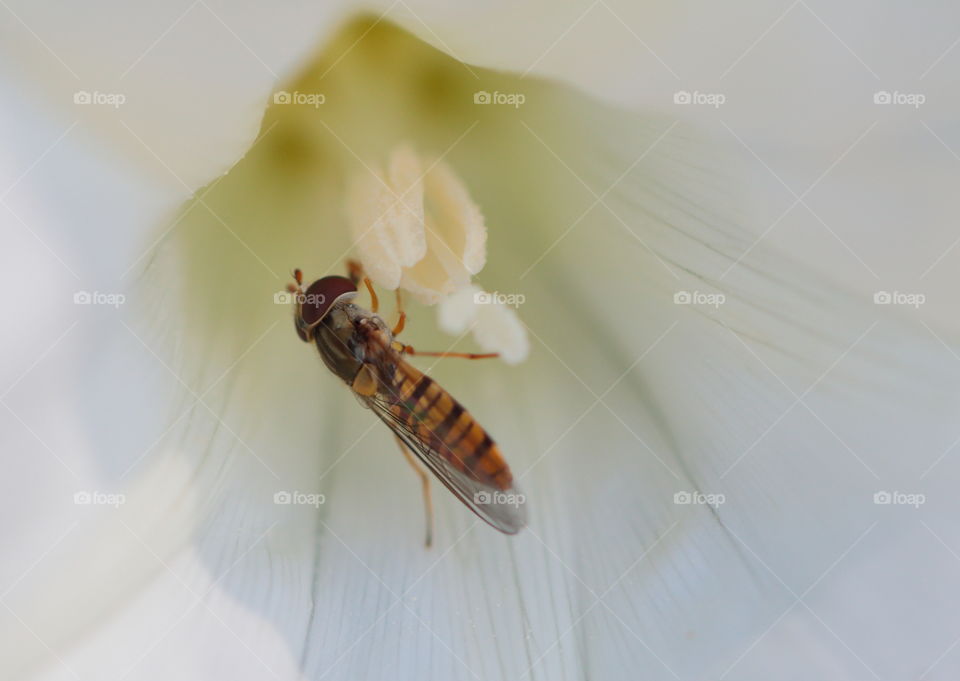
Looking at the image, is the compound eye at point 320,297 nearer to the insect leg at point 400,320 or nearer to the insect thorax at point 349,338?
the insect thorax at point 349,338

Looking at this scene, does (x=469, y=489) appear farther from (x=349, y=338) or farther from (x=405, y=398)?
(x=349, y=338)

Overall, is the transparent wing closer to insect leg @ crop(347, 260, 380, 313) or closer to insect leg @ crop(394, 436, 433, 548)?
insect leg @ crop(394, 436, 433, 548)

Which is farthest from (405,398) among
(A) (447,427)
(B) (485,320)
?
(B) (485,320)

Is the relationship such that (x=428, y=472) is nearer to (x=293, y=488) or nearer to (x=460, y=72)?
(x=293, y=488)

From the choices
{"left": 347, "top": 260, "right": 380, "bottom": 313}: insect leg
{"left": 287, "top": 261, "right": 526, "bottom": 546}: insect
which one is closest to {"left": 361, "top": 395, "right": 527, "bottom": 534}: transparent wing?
{"left": 287, "top": 261, "right": 526, "bottom": 546}: insect

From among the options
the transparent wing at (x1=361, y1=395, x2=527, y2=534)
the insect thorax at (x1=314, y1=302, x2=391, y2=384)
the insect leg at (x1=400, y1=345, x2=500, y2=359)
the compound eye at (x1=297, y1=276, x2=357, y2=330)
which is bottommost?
the transparent wing at (x1=361, y1=395, x2=527, y2=534)

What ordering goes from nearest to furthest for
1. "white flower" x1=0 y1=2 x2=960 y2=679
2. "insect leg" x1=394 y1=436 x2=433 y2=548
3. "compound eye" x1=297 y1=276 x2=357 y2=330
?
"white flower" x1=0 y1=2 x2=960 y2=679
"compound eye" x1=297 y1=276 x2=357 y2=330
"insect leg" x1=394 y1=436 x2=433 y2=548

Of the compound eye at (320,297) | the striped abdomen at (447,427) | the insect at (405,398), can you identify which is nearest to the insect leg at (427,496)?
the insect at (405,398)

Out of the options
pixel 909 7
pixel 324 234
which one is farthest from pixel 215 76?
pixel 909 7
